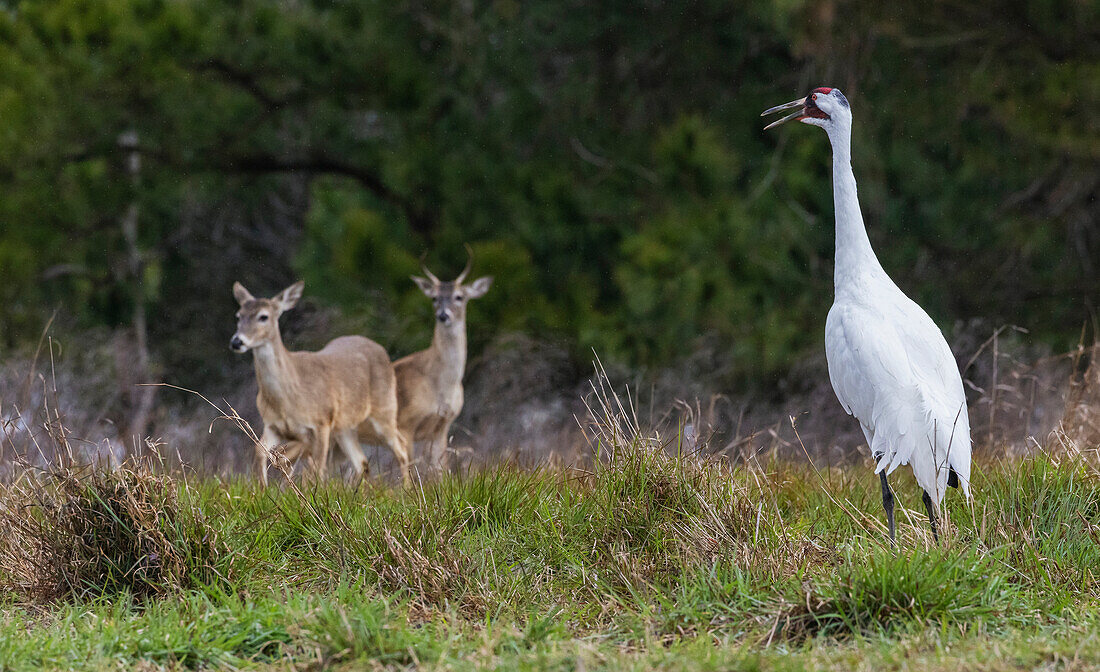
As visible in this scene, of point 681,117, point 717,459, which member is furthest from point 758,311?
point 717,459

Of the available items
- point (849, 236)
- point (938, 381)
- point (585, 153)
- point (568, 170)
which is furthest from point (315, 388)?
point (938, 381)

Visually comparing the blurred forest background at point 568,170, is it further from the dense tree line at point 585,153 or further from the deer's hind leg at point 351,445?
the deer's hind leg at point 351,445

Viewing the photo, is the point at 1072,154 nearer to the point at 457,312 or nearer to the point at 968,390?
the point at 968,390

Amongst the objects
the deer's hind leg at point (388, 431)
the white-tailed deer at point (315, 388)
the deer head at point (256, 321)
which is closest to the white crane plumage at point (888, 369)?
the white-tailed deer at point (315, 388)

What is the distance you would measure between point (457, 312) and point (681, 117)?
2.42m

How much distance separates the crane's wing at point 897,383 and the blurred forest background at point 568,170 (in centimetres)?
443

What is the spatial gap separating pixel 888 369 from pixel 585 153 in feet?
20.9

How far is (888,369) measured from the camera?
17.0 feet

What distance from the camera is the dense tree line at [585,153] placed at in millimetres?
10086

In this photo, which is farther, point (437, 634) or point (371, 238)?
point (371, 238)

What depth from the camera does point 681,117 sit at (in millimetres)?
9867

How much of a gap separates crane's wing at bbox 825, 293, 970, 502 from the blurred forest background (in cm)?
443

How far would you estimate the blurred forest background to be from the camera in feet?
33.2

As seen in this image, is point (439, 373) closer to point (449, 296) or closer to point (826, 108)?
point (449, 296)
